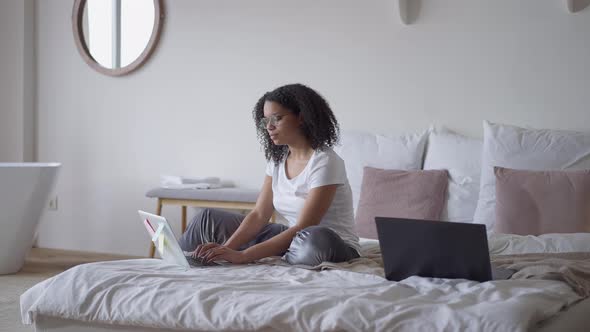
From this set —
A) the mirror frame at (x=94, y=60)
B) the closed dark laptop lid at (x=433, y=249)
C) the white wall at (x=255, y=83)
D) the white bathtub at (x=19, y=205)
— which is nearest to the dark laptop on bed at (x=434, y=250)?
the closed dark laptop lid at (x=433, y=249)

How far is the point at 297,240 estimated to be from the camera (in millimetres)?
2586

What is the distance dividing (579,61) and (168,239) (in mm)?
2381

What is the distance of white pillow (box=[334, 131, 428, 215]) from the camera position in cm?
400

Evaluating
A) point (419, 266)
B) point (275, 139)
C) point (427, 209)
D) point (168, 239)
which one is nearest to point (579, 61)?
point (427, 209)

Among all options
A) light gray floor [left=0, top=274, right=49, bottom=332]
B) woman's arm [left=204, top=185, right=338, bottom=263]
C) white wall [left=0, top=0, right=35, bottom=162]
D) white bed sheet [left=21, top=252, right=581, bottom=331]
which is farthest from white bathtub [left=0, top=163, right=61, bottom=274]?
woman's arm [left=204, top=185, right=338, bottom=263]

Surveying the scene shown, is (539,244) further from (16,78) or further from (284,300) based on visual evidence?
(16,78)

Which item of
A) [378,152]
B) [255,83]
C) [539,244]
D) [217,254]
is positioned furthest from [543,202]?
[255,83]

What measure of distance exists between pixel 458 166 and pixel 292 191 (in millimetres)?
1245

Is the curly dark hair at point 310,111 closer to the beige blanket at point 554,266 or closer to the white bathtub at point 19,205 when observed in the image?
the beige blanket at point 554,266

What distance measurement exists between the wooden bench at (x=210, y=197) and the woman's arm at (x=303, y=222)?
5.01 ft

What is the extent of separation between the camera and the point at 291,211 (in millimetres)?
2934

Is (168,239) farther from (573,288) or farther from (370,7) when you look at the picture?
(370,7)

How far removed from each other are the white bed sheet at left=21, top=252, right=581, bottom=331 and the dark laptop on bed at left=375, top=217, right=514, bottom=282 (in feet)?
0.19

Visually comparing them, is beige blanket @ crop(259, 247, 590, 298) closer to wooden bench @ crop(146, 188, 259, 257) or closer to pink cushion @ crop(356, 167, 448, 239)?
pink cushion @ crop(356, 167, 448, 239)
